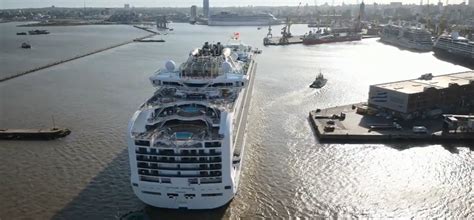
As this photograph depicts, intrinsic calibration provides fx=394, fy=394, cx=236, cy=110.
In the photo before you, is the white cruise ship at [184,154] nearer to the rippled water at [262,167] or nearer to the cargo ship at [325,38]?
the rippled water at [262,167]

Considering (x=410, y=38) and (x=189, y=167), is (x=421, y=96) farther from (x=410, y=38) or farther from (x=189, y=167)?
(x=410, y=38)

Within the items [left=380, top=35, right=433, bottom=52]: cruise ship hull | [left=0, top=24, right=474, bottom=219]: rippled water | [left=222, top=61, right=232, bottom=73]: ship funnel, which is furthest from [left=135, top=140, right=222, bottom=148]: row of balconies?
[left=380, top=35, right=433, bottom=52]: cruise ship hull

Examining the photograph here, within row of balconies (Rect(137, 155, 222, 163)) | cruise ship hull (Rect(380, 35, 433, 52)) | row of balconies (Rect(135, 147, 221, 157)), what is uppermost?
row of balconies (Rect(135, 147, 221, 157))

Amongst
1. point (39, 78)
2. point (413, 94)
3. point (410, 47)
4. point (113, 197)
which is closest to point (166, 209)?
point (113, 197)

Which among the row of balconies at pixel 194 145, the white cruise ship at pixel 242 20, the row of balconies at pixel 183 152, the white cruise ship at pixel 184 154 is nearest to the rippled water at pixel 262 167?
the white cruise ship at pixel 184 154

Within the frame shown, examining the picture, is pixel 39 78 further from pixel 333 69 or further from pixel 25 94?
pixel 333 69

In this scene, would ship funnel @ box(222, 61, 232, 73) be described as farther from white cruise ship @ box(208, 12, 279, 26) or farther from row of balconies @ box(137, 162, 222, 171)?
white cruise ship @ box(208, 12, 279, 26)

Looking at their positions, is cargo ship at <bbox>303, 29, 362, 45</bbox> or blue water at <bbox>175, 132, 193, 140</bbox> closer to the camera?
blue water at <bbox>175, 132, 193, 140</bbox>
